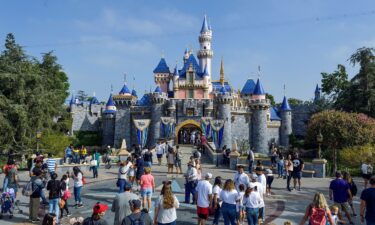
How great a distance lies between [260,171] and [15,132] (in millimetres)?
20820

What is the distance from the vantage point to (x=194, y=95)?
5038cm

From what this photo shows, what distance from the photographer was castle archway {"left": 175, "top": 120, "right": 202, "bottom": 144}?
45.2 m

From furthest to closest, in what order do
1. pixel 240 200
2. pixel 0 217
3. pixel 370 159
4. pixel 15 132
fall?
1. pixel 15 132
2. pixel 370 159
3. pixel 0 217
4. pixel 240 200

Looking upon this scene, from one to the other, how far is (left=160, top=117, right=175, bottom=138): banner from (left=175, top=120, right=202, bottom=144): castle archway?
1940 mm

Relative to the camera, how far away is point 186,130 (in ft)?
156

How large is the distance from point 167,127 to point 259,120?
1161 cm

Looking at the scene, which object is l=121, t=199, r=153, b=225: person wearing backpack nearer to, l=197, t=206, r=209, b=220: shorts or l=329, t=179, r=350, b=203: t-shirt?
l=197, t=206, r=209, b=220: shorts

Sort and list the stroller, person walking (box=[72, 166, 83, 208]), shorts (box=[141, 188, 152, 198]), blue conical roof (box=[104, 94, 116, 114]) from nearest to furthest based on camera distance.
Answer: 1. shorts (box=[141, 188, 152, 198])
2. the stroller
3. person walking (box=[72, 166, 83, 208])
4. blue conical roof (box=[104, 94, 116, 114])

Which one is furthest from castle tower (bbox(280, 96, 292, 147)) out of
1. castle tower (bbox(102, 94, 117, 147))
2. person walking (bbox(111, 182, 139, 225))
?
person walking (bbox(111, 182, 139, 225))

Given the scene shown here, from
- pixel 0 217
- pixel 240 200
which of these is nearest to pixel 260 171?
pixel 240 200

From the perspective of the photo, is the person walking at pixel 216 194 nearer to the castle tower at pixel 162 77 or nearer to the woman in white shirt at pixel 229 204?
the woman in white shirt at pixel 229 204

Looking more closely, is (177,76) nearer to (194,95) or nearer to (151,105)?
(194,95)

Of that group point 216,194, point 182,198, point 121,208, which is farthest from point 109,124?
point 121,208

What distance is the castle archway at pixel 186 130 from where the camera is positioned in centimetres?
4525
